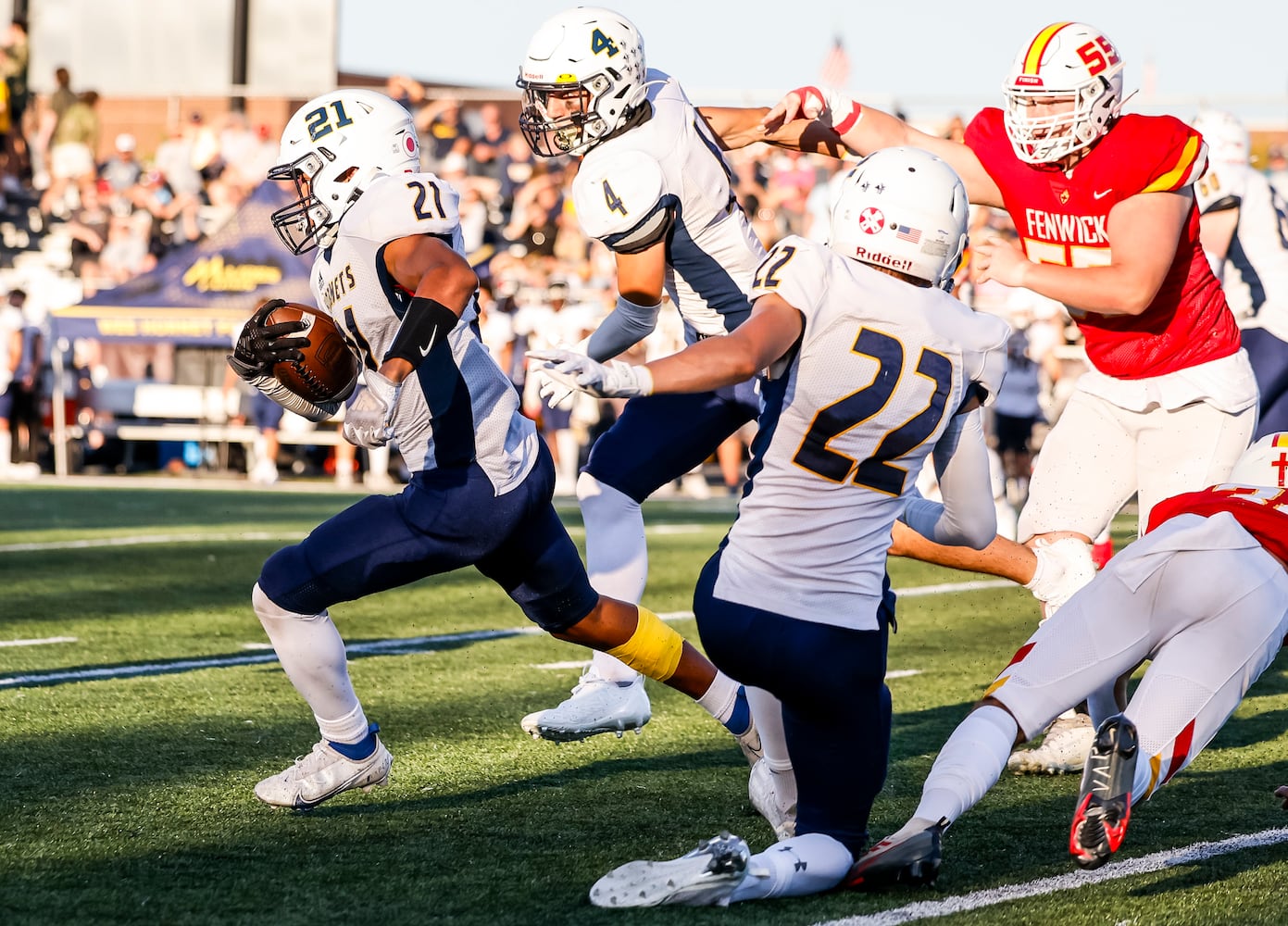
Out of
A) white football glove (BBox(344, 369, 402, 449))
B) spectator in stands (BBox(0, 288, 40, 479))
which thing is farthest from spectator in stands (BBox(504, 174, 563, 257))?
white football glove (BBox(344, 369, 402, 449))

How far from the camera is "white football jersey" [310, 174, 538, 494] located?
3.94 metres

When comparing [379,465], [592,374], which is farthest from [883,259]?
[379,465]

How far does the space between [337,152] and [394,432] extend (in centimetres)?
78

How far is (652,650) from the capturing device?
171 inches

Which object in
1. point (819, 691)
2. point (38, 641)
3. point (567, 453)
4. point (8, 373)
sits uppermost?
point (819, 691)

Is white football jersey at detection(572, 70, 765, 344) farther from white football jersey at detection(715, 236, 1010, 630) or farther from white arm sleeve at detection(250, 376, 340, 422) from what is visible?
white football jersey at detection(715, 236, 1010, 630)

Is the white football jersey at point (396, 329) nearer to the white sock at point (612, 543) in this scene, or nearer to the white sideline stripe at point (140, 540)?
the white sock at point (612, 543)

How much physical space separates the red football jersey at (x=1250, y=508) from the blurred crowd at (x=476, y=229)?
31.8 feet

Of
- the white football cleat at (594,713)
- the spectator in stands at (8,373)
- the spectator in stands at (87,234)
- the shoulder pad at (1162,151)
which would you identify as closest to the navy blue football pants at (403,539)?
the white football cleat at (594,713)

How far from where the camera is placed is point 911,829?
3260mm

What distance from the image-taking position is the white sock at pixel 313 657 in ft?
13.2

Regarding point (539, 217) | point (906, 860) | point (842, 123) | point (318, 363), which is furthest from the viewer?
point (539, 217)

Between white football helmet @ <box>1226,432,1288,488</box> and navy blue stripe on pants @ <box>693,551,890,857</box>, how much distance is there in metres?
0.90

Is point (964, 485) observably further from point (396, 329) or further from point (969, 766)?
point (396, 329)
